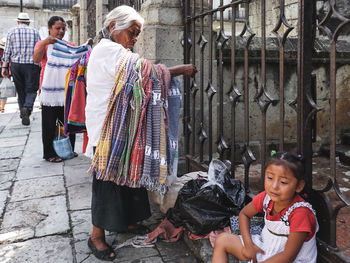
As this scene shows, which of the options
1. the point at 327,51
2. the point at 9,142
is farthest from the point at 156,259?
the point at 9,142

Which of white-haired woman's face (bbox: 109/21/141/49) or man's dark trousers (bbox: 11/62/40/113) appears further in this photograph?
man's dark trousers (bbox: 11/62/40/113)

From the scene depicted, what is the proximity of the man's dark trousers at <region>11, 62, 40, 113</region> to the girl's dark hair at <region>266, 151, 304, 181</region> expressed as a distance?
6.60 metres

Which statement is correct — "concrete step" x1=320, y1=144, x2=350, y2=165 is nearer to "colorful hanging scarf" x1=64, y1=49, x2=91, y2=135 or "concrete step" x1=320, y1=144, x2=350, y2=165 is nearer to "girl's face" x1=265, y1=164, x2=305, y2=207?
"girl's face" x1=265, y1=164, x2=305, y2=207

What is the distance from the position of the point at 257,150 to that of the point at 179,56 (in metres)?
1.63

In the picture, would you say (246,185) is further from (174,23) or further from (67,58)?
(67,58)

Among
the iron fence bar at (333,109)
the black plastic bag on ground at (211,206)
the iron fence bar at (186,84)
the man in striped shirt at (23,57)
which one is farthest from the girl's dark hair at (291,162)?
the man in striped shirt at (23,57)

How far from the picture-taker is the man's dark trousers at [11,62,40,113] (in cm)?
742

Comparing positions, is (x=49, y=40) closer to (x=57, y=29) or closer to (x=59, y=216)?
(x=57, y=29)

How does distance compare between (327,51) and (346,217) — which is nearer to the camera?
(346,217)

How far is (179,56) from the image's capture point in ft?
13.0

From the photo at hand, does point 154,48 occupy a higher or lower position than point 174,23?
lower

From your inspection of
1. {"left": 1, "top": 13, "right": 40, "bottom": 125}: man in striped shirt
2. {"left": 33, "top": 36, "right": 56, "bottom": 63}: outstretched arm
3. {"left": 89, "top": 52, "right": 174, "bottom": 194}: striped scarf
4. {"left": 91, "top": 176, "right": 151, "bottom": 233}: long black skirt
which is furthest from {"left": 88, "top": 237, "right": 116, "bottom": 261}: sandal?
{"left": 1, "top": 13, "right": 40, "bottom": 125}: man in striped shirt

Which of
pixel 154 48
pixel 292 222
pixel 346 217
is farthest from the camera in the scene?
pixel 154 48

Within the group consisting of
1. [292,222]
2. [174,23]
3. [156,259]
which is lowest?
[156,259]
